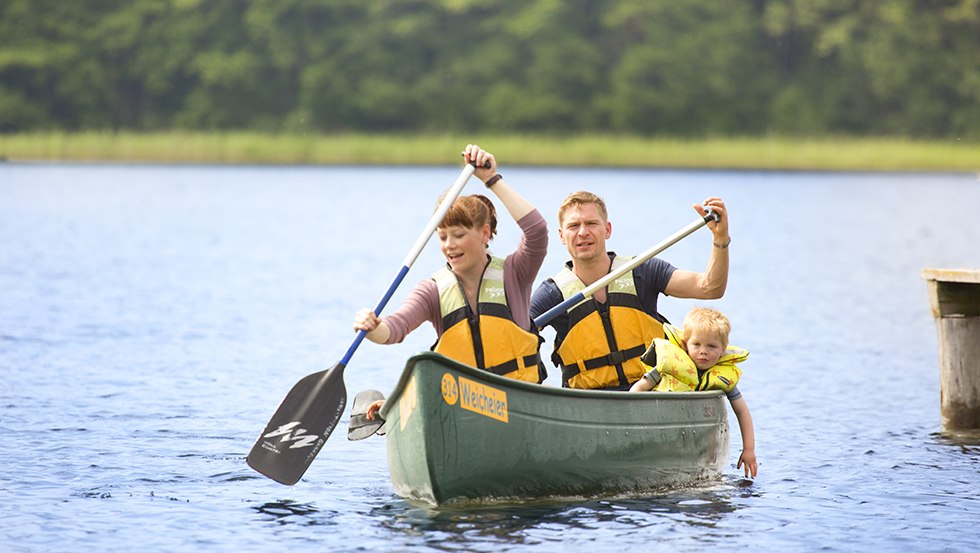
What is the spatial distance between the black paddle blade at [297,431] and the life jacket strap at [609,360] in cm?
110

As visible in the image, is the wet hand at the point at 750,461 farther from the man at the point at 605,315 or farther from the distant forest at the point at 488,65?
the distant forest at the point at 488,65

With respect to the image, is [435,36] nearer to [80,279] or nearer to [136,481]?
[80,279]

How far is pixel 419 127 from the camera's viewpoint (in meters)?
55.4

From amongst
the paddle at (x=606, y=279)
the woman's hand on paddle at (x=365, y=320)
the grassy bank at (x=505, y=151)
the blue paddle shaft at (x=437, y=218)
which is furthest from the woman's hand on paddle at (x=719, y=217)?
the grassy bank at (x=505, y=151)

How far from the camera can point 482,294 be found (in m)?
6.18

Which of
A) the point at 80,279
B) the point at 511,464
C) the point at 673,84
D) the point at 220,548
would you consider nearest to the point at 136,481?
the point at 220,548

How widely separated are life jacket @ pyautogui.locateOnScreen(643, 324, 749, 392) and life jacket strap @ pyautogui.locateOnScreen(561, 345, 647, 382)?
153 millimetres

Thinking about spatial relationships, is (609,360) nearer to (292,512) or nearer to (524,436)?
(524,436)

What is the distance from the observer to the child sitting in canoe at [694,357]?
646 centimetres

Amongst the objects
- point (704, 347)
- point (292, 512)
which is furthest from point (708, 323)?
point (292, 512)

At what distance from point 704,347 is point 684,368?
131 millimetres

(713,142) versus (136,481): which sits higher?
(713,142)

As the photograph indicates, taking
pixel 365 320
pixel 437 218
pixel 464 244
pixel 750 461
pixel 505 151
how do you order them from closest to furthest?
pixel 365 320 < pixel 437 218 < pixel 464 244 < pixel 750 461 < pixel 505 151

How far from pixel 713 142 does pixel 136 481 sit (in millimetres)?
40144
